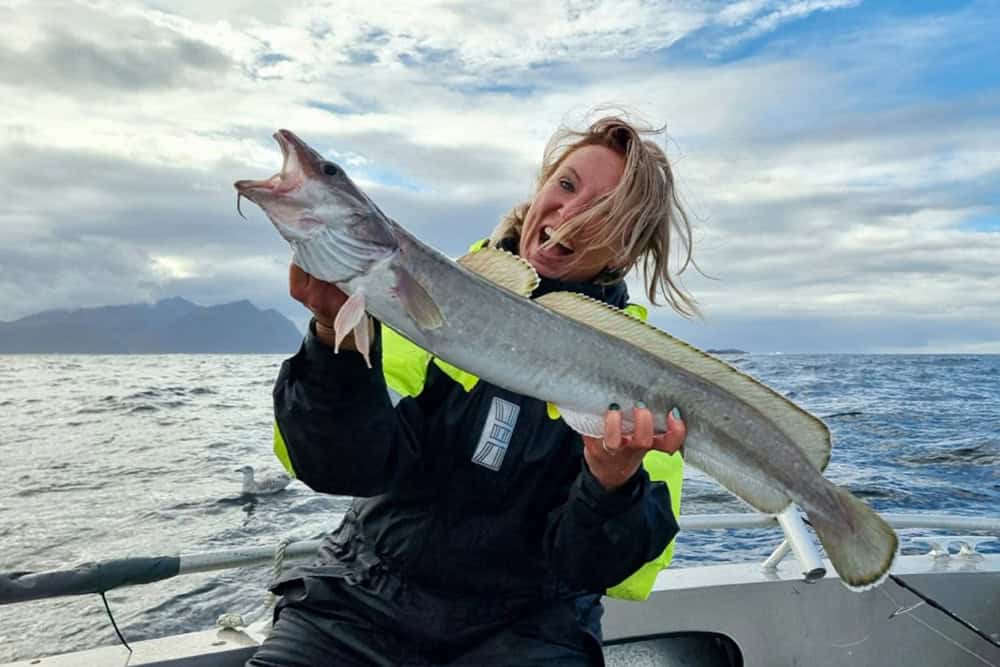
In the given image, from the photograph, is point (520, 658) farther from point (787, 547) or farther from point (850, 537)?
point (787, 547)

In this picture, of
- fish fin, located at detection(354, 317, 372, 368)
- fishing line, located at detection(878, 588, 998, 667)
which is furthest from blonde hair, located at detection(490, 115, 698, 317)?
fishing line, located at detection(878, 588, 998, 667)

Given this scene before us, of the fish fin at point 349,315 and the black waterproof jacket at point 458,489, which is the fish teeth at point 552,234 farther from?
the fish fin at point 349,315

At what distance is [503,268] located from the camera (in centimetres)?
271

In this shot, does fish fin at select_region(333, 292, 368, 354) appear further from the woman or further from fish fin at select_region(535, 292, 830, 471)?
fish fin at select_region(535, 292, 830, 471)

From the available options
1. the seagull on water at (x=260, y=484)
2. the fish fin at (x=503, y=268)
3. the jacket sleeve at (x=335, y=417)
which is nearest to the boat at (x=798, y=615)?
the jacket sleeve at (x=335, y=417)

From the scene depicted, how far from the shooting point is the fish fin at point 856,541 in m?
2.74

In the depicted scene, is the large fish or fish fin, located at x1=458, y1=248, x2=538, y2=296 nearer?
the large fish

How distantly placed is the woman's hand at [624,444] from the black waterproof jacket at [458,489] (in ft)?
0.26

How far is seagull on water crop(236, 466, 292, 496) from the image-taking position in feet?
46.4

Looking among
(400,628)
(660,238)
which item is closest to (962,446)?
(660,238)

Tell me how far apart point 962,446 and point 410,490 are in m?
18.6

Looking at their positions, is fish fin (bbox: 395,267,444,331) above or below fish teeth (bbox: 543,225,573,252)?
below

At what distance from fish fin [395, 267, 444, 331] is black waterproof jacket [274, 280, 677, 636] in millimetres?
379

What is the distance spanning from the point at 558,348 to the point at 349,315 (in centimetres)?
70
